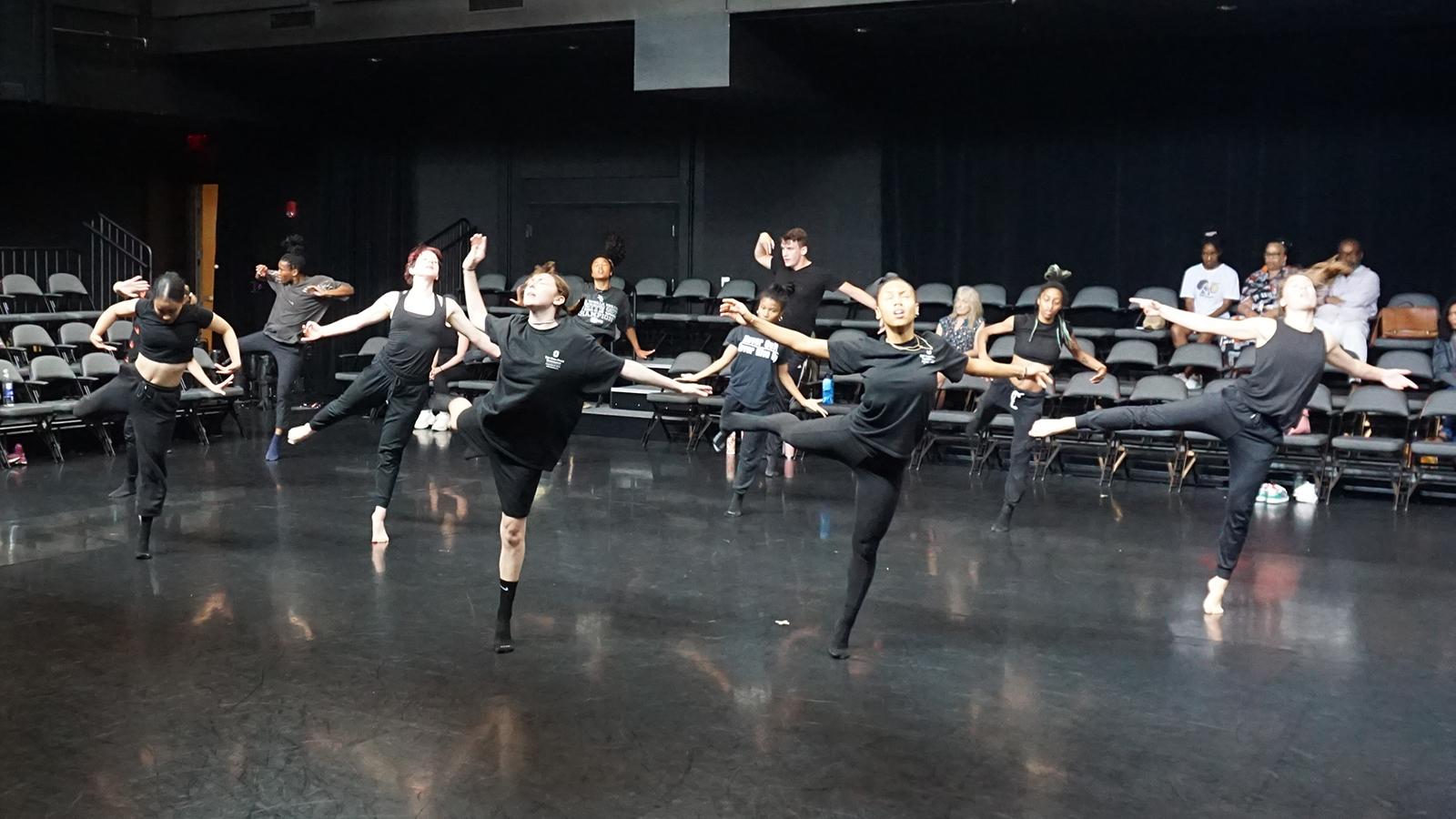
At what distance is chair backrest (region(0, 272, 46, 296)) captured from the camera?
42.5 feet

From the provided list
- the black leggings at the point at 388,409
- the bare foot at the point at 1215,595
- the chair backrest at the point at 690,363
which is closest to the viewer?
the bare foot at the point at 1215,595

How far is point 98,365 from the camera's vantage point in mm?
11812

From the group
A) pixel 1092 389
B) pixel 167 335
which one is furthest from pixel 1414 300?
pixel 167 335

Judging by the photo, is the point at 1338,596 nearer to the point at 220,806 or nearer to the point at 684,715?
the point at 684,715

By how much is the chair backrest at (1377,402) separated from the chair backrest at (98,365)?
10668 millimetres

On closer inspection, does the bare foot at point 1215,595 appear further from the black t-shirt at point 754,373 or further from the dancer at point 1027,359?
the black t-shirt at point 754,373

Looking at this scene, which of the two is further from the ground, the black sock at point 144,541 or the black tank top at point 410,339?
the black tank top at point 410,339

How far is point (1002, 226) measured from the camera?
1341 cm

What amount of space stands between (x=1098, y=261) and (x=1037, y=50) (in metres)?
2.24

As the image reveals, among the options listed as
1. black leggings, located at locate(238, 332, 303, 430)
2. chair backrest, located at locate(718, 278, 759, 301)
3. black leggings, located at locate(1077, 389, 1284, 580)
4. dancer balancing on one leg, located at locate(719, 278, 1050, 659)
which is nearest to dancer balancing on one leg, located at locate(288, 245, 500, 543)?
dancer balancing on one leg, located at locate(719, 278, 1050, 659)

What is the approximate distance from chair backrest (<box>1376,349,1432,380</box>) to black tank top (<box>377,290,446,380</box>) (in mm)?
7719

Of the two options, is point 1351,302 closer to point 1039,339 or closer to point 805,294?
point 1039,339

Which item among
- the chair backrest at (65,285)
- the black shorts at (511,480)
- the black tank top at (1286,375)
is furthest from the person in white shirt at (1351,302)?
the chair backrest at (65,285)

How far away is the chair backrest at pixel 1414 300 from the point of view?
440 inches
